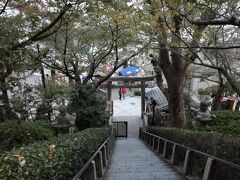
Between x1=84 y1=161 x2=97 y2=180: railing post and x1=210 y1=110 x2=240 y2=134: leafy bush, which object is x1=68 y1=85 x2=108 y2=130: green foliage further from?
x1=84 y1=161 x2=97 y2=180: railing post

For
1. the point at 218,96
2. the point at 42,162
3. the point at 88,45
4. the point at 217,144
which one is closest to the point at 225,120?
the point at 218,96

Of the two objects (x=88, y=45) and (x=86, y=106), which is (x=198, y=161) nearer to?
(x=86, y=106)

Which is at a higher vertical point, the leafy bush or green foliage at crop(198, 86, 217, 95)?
green foliage at crop(198, 86, 217, 95)

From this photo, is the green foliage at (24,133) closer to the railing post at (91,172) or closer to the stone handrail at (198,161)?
the railing post at (91,172)

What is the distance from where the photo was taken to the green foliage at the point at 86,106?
44.8 feet

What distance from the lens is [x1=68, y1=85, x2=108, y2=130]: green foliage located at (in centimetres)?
1364

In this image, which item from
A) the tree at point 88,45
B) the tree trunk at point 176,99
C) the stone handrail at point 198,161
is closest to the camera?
the stone handrail at point 198,161

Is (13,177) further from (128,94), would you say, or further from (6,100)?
(128,94)

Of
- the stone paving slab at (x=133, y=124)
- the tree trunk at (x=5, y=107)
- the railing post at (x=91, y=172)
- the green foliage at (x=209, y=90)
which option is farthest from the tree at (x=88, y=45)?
the stone paving slab at (x=133, y=124)

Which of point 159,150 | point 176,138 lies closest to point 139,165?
point 176,138

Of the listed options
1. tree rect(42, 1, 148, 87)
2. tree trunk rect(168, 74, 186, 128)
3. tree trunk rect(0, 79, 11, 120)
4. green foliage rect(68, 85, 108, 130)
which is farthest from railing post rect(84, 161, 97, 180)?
tree rect(42, 1, 148, 87)

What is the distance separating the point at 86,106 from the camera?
13836 mm

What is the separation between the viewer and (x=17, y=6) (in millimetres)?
8688

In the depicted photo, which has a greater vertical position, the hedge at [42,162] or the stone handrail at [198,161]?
the hedge at [42,162]
